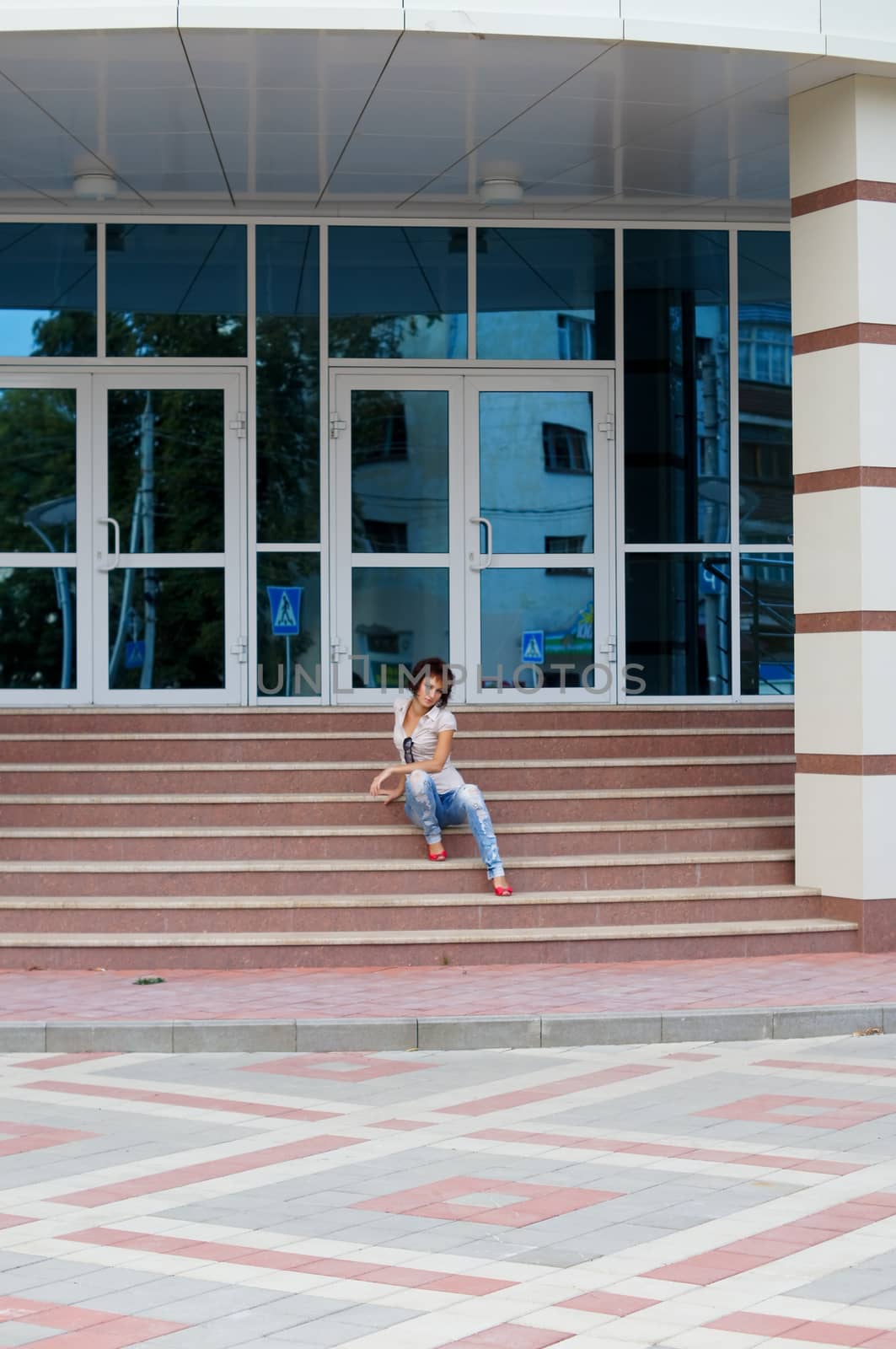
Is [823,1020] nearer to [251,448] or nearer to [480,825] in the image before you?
[480,825]

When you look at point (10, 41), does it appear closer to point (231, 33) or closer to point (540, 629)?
point (231, 33)

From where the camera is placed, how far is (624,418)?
1461 centimetres

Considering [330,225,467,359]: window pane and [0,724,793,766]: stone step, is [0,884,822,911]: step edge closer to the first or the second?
[0,724,793,766]: stone step

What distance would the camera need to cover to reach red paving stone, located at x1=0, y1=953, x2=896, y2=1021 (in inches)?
335

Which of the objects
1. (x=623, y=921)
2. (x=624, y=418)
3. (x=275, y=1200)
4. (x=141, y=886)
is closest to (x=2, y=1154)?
(x=275, y=1200)

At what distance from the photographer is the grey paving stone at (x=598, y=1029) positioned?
819cm

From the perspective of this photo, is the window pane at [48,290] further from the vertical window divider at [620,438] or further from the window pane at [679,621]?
the window pane at [679,621]

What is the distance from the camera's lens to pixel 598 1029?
8.22m

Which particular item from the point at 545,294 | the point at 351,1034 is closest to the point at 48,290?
the point at 545,294

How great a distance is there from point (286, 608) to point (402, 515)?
1.17 m

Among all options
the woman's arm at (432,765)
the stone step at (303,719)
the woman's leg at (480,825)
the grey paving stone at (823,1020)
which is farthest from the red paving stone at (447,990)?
the stone step at (303,719)

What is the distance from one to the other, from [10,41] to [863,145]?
4840 millimetres

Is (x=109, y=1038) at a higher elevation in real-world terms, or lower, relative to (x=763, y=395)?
lower

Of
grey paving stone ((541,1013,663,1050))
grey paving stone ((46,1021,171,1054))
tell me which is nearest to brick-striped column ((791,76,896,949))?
grey paving stone ((541,1013,663,1050))
